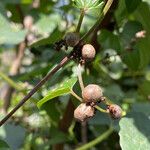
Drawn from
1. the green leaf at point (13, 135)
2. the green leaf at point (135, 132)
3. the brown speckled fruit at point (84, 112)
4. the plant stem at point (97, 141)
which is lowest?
the plant stem at point (97, 141)

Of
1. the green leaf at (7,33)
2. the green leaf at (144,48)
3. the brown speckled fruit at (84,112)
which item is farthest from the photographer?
the green leaf at (144,48)

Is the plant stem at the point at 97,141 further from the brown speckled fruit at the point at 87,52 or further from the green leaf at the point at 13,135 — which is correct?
the brown speckled fruit at the point at 87,52

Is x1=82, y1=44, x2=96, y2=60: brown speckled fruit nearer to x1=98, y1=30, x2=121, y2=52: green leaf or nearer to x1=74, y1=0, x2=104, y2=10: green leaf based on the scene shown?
x1=74, y1=0, x2=104, y2=10: green leaf

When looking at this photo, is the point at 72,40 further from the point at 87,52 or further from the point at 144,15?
the point at 144,15

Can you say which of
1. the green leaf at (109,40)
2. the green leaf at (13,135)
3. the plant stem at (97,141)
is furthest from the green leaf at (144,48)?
the green leaf at (13,135)

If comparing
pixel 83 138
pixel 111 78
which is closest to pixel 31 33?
pixel 111 78

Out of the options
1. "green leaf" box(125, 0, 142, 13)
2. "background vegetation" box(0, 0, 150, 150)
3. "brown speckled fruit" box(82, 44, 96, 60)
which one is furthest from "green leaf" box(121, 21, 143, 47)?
"brown speckled fruit" box(82, 44, 96, 60)

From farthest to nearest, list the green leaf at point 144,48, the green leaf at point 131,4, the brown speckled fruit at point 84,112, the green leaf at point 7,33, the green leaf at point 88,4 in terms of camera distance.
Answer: the green leaf at point 144,48
the green leaf at point 7,33
the green leaf at point 131,4
the green leaf at point 88,4
the brown speckled fruit at point 84,112
